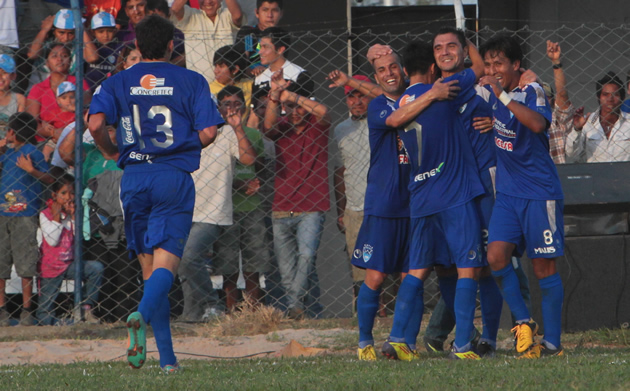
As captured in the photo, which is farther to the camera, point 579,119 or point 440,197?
point 579,119

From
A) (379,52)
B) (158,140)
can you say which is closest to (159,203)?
(158,140)

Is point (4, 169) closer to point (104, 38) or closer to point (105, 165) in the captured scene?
point (105, 165)

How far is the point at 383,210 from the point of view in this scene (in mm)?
6336

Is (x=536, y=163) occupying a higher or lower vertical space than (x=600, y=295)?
higher

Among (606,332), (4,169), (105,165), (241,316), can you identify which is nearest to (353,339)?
(241,316)

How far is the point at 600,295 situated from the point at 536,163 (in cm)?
193

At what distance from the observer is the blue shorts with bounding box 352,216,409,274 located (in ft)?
20.8

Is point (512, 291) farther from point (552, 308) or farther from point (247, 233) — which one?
point (247, 233)

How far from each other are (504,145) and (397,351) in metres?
1.58

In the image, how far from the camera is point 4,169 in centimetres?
890

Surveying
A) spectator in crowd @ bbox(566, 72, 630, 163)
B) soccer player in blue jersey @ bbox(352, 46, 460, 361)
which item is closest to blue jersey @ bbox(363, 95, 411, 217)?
soccer player in blue jersey @ bbox(352, 46, 460, 361)

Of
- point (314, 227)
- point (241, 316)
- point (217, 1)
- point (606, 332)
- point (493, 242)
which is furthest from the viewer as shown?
point (217, 1)

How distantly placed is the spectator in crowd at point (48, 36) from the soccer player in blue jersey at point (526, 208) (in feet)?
17.0

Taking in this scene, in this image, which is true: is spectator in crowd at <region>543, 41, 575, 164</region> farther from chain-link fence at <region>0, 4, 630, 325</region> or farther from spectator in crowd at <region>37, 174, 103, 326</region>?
spectator in crowd at <region>37, 174, 103, 326</region>
